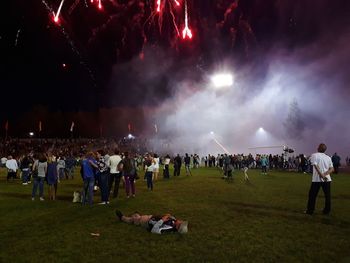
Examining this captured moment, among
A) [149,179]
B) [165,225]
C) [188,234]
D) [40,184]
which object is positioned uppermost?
[149,179]

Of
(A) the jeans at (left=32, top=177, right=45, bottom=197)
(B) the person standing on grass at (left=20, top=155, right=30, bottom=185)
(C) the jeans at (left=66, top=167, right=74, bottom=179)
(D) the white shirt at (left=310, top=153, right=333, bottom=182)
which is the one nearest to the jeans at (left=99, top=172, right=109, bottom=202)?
(A) the jeans at (left=32, top=177, right=45, bottom=197)

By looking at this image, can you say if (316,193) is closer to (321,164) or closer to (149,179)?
(321,164)

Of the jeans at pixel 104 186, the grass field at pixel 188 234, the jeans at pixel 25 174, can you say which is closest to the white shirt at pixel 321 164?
the grass field at pixel 188 234

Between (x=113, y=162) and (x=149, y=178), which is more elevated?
(x=113, y=162)

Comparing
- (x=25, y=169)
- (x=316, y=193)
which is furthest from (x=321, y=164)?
(x=25, y=169)

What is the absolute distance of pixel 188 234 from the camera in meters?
8.16

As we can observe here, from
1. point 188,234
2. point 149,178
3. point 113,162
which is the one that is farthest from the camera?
point 149,178

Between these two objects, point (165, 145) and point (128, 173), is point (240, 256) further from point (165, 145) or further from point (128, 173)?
point (165, 145)

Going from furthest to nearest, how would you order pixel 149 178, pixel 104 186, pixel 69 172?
1. pixel 69 172
2. pixel 149 178
3. pixel 104 186

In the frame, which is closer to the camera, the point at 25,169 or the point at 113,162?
the point at 113,162

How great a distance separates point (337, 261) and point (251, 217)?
13.1 feet

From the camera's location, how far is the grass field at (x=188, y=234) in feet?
21.5

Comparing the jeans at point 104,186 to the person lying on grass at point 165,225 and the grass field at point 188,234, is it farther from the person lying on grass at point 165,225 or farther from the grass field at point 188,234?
the person lying on grass at point 165,225

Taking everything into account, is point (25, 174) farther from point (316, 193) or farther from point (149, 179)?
point (316, 193)
